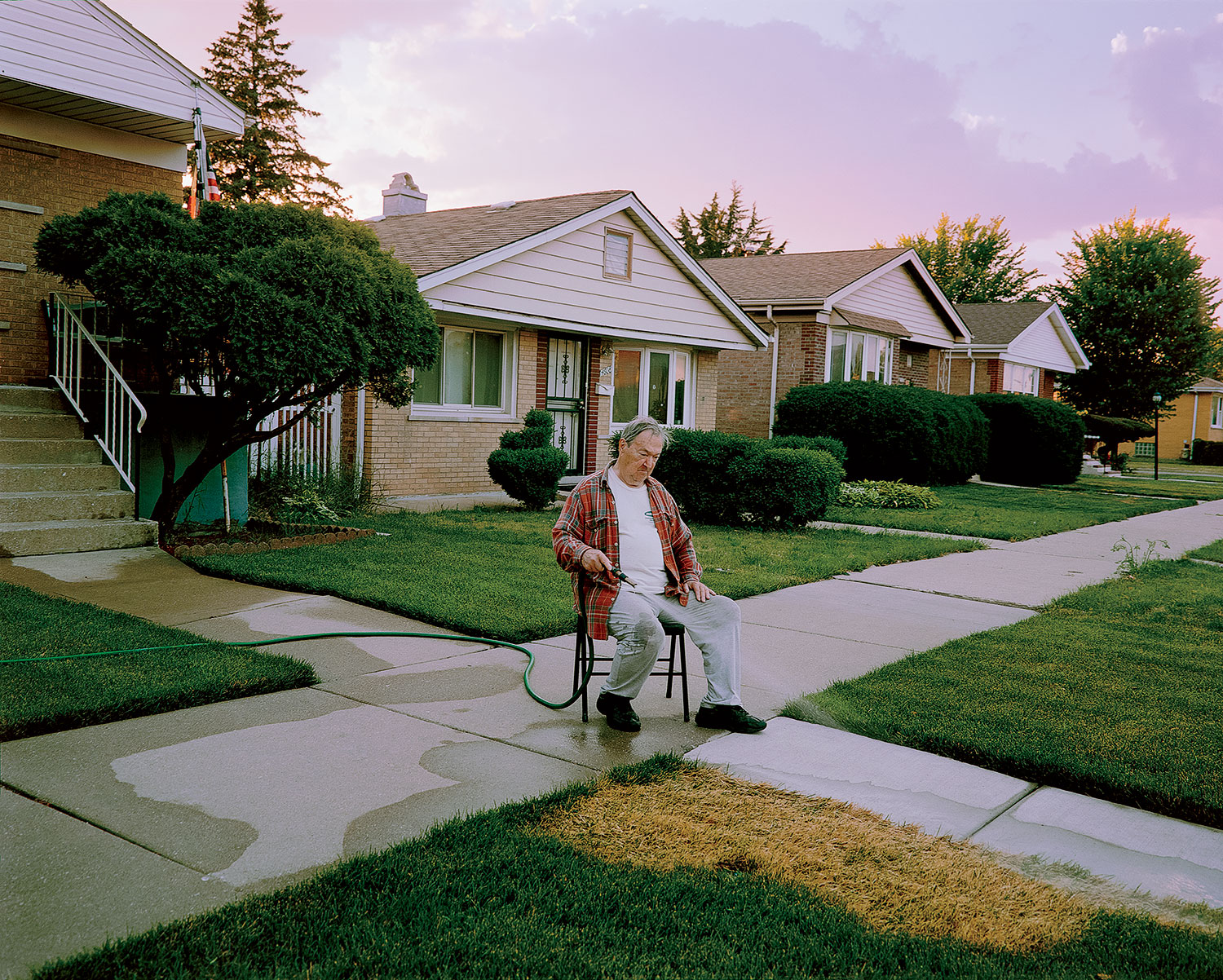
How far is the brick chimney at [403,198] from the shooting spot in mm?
21406

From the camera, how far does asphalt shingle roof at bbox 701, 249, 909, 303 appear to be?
77.2 ft

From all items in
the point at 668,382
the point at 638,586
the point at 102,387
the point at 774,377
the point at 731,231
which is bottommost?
the point at 638,586

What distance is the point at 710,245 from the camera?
173ft

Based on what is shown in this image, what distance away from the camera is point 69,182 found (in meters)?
10.6

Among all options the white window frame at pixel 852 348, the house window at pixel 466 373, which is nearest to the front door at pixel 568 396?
the house window at pixel 466 373

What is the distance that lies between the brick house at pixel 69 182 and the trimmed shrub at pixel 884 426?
12.4 m

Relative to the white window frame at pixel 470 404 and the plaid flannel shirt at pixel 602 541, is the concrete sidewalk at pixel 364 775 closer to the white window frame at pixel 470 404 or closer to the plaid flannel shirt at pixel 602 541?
the plaid flannel shirt at pixel 602 541

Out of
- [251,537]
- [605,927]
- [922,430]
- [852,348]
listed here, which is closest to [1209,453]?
[852,348]

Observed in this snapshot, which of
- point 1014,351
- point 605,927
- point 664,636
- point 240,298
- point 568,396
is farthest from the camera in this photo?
point 1014,351

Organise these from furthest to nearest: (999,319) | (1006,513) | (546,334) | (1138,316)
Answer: (1138,316)
(999,319)
(546,334)
(1006,513)

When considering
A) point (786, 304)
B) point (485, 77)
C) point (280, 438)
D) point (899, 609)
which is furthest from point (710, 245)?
point (899, 609)

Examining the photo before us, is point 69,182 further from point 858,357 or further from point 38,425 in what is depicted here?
point 858,357

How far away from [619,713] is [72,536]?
19.2 ft

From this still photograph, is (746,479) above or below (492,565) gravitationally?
above
